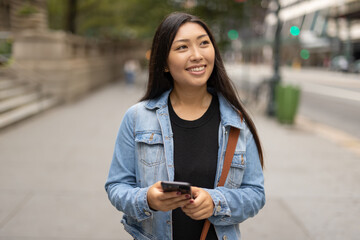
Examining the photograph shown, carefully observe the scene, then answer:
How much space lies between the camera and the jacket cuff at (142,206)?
71.1 inches

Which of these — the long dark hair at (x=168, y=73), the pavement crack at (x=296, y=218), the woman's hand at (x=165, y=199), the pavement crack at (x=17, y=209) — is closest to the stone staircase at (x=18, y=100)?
the pavement crack at (x=17, y=209)

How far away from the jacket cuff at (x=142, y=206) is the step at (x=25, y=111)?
860 cm

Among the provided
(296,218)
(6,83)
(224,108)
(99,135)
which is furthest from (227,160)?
(6,83)

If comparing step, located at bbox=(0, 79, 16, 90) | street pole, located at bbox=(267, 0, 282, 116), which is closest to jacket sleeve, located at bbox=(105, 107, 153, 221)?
street pole, located at bbox=(267, 0, 282, 116)

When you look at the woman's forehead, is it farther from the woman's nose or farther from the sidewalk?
the sidewalk

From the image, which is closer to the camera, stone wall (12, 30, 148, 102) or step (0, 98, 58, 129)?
step (0, 98, 58, 129)

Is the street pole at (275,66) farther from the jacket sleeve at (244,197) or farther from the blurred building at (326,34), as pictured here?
the blurred building at (326,34)

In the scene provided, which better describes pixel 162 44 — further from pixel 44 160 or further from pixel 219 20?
pixel 219 20

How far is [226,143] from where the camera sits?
1.98 meters

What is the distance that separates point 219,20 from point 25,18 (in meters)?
11.0

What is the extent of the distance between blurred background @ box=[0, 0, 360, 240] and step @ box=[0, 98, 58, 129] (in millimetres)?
41

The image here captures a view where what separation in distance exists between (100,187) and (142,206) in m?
3.96

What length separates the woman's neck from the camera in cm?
206

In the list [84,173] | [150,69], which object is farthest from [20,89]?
[150,69]
